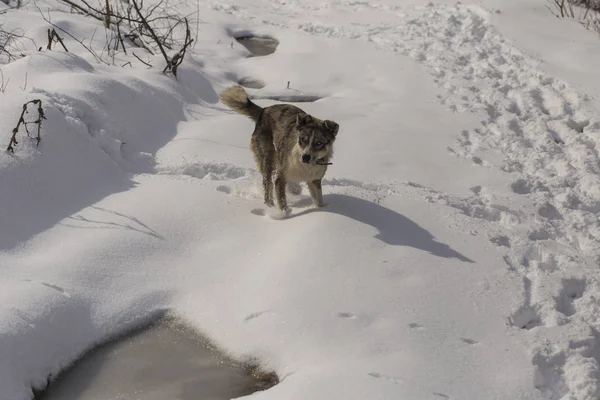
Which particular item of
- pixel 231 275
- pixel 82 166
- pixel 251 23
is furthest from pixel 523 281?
pixel 251 23

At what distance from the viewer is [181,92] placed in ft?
26.8

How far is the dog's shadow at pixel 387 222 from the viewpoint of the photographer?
17.7 feet

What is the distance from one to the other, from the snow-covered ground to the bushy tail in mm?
442

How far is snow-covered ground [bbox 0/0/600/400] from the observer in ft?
14.1

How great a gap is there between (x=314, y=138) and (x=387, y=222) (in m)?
0.85

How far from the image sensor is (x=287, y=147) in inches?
240

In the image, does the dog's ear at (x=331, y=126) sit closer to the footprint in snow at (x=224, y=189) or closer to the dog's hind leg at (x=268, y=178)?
the dog's hind leg at (x=268, y=178)

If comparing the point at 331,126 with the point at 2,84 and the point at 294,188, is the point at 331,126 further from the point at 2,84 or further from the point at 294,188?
the point at 2,84

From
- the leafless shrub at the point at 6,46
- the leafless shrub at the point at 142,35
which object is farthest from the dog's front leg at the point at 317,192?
the leafless shrub at the point at 6,46

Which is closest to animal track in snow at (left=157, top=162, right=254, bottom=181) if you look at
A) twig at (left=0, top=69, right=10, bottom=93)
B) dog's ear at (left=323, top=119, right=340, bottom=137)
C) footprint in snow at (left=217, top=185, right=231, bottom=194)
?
footprint in snow at (left=217, top=185, right=231, bottom=194)

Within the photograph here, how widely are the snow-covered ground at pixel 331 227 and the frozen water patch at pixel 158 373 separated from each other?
0.34 feet

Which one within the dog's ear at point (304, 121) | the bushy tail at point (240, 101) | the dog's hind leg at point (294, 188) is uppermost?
the dog's ear at point (304, 121)

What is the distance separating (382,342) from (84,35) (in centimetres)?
637

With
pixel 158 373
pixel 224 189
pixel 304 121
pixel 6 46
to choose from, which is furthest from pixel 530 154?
pixel 6 46
